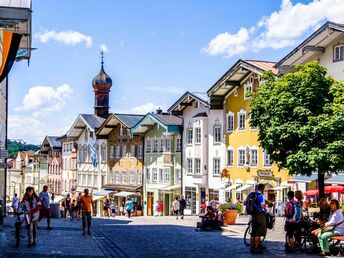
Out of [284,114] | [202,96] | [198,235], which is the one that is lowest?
[198,235]

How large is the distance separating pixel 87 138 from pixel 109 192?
9.19 metres

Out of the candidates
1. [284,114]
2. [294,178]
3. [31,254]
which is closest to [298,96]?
[284,114]

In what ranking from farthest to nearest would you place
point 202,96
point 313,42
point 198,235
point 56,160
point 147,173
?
point 56,160 < point 147,173 < point 202,96 < point 313,42 < point 198,235

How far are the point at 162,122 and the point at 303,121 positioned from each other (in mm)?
28992

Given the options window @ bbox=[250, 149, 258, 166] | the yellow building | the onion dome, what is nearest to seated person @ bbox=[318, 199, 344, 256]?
the yellow building

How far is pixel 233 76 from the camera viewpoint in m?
48.8

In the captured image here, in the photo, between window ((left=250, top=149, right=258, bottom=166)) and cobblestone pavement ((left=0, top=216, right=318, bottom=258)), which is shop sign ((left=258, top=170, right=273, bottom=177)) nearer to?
window ((left=250, top=149, right=258, bottom=166))

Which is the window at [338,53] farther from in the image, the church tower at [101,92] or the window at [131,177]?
the church tower at [101,92]

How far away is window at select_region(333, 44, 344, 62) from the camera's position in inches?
1523

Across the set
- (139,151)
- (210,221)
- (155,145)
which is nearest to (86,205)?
(210,221)

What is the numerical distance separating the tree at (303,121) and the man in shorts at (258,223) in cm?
1224

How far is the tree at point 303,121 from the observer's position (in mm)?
29109

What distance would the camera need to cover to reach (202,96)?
178 ft

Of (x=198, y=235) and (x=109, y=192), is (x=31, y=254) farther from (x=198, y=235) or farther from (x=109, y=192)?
(x=109, y=192)
